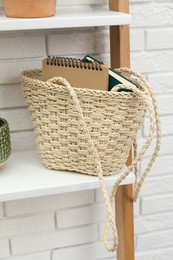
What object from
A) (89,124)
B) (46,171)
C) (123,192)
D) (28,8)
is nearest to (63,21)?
(28,8)

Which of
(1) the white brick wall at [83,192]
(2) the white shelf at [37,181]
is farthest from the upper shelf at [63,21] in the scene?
(2) the white shelf at [37,181]

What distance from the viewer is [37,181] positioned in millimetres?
794

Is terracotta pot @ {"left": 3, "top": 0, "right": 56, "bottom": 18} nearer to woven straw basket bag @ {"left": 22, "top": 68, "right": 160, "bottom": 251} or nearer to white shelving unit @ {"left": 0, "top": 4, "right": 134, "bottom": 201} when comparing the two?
white shelving unit @ {"left": 0, "top": 4, "right": 134, "bottom": 201}

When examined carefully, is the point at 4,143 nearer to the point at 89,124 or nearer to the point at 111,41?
the point at 89,124

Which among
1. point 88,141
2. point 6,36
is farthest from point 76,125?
point 6,36

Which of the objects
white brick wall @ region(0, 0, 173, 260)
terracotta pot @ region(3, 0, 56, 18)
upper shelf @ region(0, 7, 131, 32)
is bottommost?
white brick wall @ region(0, 0, 173, 260)

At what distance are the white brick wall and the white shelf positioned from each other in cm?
12

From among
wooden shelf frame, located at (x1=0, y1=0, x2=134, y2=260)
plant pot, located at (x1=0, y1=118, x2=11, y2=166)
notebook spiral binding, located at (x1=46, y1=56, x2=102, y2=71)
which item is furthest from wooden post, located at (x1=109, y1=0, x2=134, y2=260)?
plant pot, located at (x1=0, y1=118, x2=11, y2=166)

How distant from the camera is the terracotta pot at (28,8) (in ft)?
2.32

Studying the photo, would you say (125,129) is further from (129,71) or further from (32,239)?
(32,239)

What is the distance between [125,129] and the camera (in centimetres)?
76

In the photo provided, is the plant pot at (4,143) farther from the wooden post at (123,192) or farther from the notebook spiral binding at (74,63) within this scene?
the wooden post at (123,192)

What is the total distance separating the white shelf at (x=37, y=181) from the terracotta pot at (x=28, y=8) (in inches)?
11.9

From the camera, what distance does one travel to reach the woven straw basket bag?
73 cm
